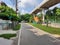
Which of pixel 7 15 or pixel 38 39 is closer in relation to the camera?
pixel 38 39

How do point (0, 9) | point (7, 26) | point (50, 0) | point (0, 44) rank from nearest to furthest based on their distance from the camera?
point (0, 44) → point (7, 26) → point (0, 9) → point (50, 0)

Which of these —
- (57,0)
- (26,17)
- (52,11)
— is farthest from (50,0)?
(26,17)

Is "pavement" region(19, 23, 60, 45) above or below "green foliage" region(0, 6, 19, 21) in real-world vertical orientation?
below

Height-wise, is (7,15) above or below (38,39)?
above

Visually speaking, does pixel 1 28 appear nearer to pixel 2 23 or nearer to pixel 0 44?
pixel 2 23

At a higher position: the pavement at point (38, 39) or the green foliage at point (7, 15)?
the green foliage at point (7, 15)

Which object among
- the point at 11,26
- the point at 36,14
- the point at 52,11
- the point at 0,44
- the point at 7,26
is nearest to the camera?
the point at 0,44

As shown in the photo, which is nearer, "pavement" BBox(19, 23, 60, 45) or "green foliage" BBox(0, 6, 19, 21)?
"pavement" BBox(19, 23, 60, 45)

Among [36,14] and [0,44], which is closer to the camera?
[0,44]

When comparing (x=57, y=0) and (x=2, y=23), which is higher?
(x=57, y=0)

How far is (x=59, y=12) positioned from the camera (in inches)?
3009

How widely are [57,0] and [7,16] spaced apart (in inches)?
1260

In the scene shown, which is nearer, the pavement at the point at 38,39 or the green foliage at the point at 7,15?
the pavement at the point at 38,39

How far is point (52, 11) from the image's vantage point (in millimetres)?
141250
